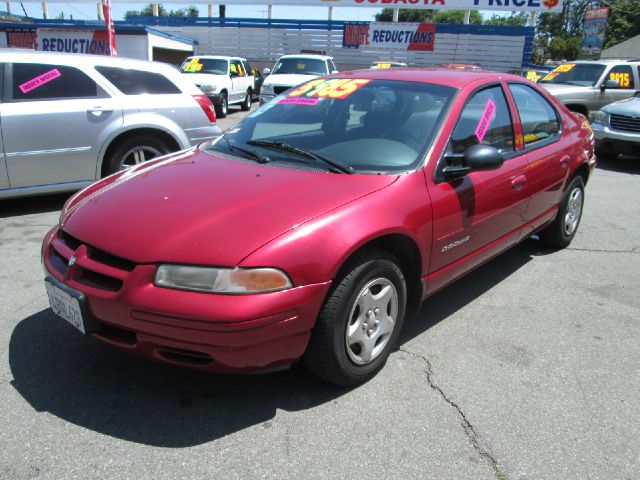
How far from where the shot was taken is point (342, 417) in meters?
2.59

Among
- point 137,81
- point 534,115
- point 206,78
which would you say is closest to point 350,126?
point 534,115

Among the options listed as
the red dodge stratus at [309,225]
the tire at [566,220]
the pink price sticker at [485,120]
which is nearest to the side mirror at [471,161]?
the red dodge stratus at [309,225]

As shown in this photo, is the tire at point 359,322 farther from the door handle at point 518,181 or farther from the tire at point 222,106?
the tire at point 222,106

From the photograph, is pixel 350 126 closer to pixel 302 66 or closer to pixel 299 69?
pixel 299 69

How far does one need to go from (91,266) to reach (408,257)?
1.61 meters

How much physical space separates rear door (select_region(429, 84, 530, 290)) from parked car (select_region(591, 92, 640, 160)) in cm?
697

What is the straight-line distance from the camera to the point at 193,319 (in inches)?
88.3

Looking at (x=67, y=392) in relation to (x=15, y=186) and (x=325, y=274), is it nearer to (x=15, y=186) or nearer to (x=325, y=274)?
(x=325, y=274)

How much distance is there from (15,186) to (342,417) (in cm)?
446

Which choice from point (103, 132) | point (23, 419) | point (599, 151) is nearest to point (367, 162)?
point (23, 419)

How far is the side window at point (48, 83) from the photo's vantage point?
213 inches

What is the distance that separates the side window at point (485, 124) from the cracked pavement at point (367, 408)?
1.16 meters

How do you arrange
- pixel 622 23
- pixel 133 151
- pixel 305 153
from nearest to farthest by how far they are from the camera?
1. pixel 305 153
2. pixel 133 151
3. pixel 622 23

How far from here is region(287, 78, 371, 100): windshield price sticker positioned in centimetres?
372
